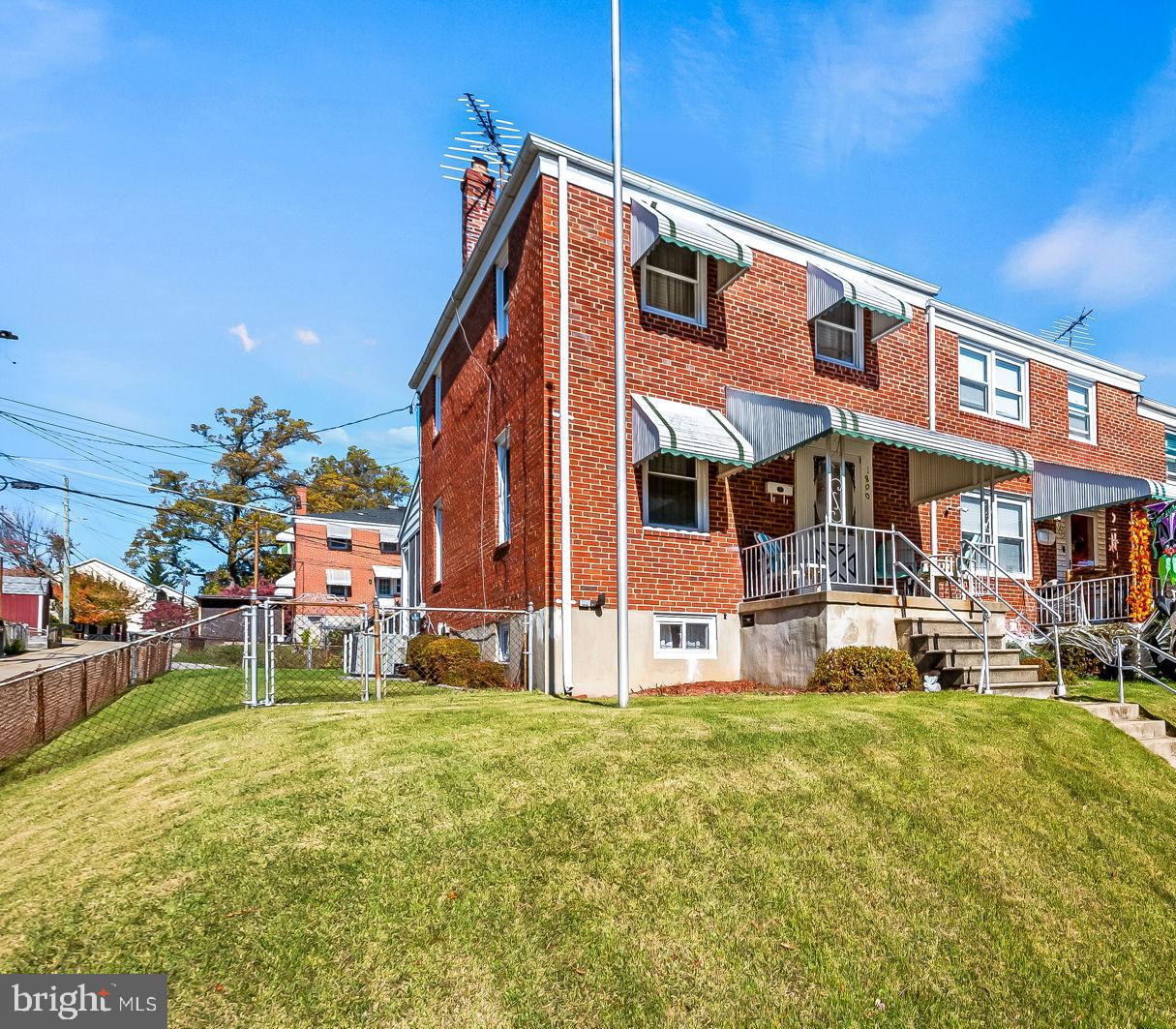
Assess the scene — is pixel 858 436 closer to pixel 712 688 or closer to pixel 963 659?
pixel 963 659

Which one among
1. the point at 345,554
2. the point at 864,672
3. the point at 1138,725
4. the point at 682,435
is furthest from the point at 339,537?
the point at 1138,725

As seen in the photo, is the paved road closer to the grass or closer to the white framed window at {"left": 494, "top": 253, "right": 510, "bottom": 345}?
the white framed window at {"left": 494, "top": 253, "right": 510, "bottom": 345}

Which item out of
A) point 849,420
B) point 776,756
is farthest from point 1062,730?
point 849,420

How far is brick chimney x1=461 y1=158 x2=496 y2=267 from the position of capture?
1783cm

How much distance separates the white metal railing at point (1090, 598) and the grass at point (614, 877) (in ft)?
32.1

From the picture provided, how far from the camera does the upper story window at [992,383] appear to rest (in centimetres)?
1708

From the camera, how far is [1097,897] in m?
5.58

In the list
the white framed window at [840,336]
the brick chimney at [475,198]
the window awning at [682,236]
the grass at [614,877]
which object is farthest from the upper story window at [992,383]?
the grass at [614,877]

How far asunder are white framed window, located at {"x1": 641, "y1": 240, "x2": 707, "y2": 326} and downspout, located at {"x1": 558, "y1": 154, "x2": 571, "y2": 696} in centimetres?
139

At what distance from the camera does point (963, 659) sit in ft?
37.8

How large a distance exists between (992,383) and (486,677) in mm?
12400

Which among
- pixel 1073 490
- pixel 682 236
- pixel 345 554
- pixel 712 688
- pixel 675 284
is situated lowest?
pixel 712 688

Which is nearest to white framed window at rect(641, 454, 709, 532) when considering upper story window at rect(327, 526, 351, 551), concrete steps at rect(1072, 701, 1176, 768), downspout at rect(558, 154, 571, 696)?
downspout at rect(558, 154, 571, 696)

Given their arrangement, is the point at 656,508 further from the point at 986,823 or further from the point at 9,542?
the point at 9,542
